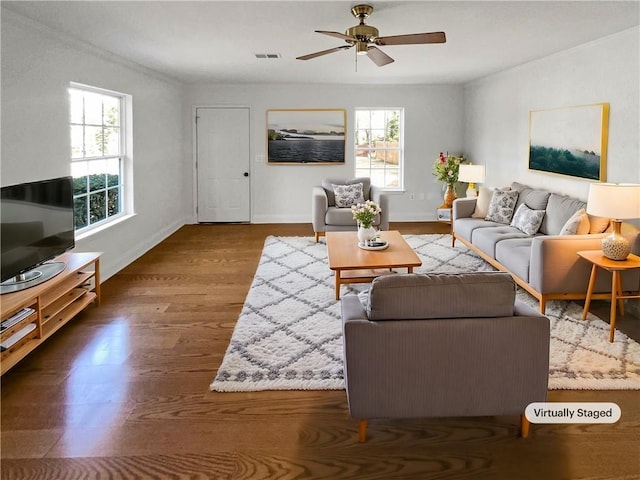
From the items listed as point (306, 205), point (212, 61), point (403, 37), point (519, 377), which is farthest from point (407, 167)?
point (519, 377)

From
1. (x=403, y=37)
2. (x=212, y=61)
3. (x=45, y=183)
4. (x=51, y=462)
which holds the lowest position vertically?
(x=51, y=462)

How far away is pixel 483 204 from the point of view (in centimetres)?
616

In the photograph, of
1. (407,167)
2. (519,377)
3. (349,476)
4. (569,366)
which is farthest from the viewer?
(407,167)

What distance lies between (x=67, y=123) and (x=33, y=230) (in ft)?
4.48

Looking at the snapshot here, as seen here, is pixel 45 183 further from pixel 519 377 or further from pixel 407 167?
pixel 407 167

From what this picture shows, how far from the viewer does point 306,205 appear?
28.1ft

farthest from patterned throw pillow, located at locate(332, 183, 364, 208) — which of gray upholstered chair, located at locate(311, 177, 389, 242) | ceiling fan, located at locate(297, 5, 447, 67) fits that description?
ceiling fan, located at locate(297, 5, 447, 67)

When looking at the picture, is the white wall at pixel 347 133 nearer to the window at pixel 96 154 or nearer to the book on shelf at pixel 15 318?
the window at pixel 96 154

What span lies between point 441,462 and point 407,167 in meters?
6.76

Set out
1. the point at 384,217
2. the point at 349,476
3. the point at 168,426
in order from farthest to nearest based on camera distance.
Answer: the point at 384,217
the point at 168,426
the point at 349,476

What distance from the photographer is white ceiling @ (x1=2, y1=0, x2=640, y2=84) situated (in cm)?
344

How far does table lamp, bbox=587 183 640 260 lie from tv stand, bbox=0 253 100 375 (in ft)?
12.5

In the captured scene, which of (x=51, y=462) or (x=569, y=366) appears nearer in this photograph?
(x=51, y=462)

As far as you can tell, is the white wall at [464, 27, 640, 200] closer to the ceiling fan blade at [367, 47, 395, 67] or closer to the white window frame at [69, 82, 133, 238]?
the ceiling fan blade at [367, 47, 395, 67]
